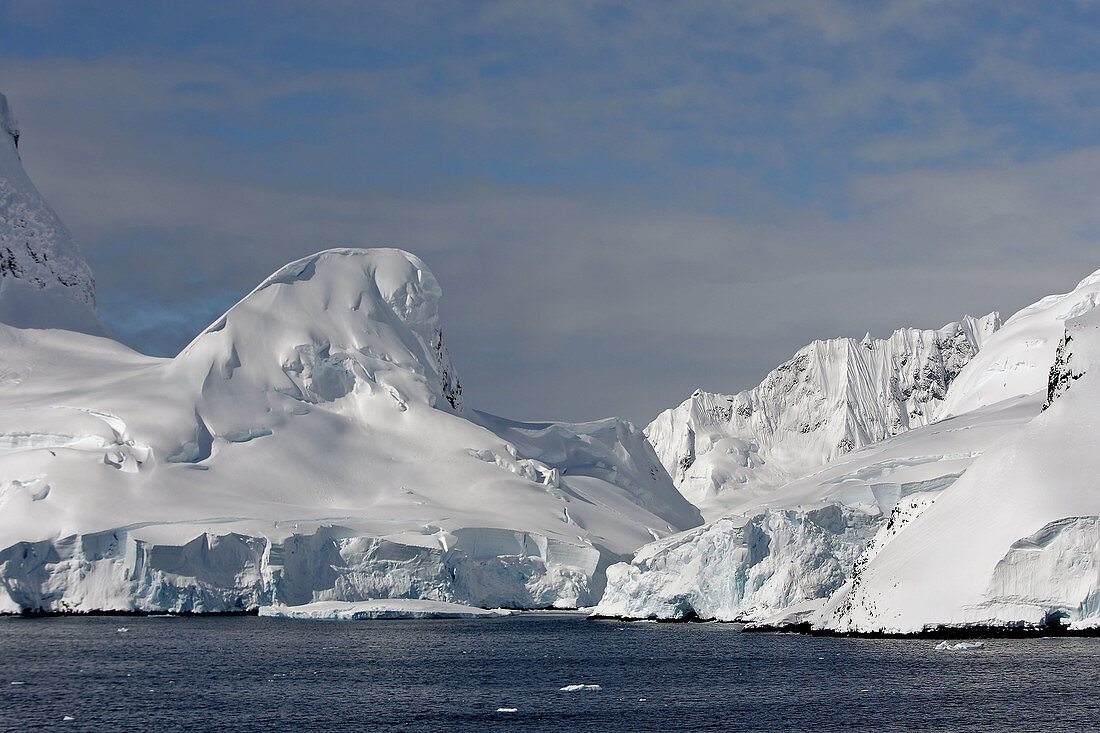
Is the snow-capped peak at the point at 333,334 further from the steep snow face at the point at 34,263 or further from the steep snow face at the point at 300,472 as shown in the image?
the steep snow face at the point at 34,263

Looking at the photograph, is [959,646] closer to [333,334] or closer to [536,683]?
[536,683]

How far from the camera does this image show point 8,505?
307ft

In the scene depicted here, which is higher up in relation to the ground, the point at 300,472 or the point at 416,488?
the point at 300,472

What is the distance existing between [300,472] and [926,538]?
67.8 metres

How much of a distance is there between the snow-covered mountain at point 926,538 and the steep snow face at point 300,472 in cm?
1619

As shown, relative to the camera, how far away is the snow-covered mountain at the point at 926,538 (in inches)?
2153

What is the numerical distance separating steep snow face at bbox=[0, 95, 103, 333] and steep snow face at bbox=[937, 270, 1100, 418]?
94879 mm

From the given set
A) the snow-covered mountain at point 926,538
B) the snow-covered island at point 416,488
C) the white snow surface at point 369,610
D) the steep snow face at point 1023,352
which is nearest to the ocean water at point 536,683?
the snow-covered mountain at point 926,538

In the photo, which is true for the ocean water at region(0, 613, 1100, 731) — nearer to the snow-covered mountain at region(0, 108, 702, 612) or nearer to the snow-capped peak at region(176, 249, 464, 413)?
the snow-covered mountain at region(0, 108, 702, 612)

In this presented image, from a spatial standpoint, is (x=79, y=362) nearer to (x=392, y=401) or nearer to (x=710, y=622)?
(x=392, y=401)

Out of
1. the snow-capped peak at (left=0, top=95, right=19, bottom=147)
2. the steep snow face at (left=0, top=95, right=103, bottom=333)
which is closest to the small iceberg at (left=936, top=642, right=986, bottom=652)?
the steep snow face at (left=0, top=95, right=103, bottom=333)

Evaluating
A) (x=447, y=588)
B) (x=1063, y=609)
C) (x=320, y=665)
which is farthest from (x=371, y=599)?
(x=1063, y=609)

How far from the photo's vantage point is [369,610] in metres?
92.7

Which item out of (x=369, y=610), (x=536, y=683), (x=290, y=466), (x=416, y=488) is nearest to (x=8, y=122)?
(x=290, y=466)
